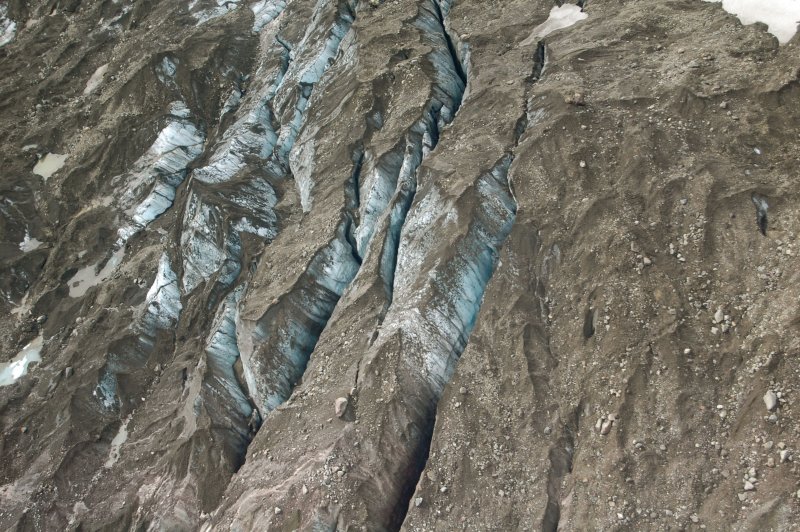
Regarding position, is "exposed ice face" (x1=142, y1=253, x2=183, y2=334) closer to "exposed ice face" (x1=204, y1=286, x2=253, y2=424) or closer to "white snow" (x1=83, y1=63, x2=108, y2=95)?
"exposed ice face" (x1=204, y1=286, x2=253, y2=424)

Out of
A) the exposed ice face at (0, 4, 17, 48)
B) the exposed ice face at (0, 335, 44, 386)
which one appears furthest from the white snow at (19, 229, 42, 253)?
the exposed ice face at (0, 4, 17, 48)

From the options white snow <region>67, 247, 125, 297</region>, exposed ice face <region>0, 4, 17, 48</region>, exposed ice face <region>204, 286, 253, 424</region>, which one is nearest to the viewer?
exposed ice face <region>204, 286, 253, 424</region>

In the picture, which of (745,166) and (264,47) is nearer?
(745,166)

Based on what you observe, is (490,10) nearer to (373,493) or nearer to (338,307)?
(338,307)

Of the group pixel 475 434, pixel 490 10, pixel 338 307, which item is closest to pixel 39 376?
pixel 338 307

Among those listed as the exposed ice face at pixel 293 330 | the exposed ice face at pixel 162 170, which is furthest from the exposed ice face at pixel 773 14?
the exposed ice face at pixel 162 170

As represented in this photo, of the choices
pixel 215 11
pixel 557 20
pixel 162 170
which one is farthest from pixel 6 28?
pixel 557 20

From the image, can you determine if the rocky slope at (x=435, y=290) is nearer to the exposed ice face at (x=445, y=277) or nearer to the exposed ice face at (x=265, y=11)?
the exposed ice face at (x=445, y=277)

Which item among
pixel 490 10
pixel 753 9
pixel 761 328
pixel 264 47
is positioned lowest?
pixel 761 328
